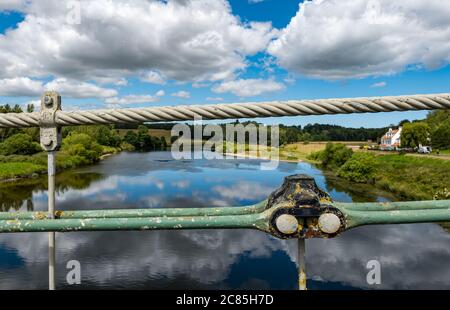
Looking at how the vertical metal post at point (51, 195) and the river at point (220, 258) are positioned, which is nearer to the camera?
the vertical metal post at point (51, 195)

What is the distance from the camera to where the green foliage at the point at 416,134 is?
42.2 metres

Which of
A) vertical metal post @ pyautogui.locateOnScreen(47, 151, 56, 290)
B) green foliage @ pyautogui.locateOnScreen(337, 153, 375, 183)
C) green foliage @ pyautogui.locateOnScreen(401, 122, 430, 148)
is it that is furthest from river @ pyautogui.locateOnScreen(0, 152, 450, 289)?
green foliage @ pyautogui.locateOnScreen(401, 122, 430, 148)

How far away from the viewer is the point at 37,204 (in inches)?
928

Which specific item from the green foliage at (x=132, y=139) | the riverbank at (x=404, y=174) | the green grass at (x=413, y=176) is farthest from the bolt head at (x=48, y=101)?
the green foliage at (x=132, y=139)

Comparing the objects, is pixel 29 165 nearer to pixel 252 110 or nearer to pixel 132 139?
pixel 132 139

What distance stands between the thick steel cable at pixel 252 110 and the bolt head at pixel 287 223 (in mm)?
518

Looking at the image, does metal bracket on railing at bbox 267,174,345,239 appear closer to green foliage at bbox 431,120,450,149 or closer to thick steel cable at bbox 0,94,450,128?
thick steel cable at bbox 0,94,450,128

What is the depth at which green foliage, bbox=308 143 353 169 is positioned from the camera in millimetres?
41250

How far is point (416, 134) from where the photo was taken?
4222 cm

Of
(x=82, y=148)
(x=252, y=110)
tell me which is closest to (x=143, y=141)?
(x=82, y=148)

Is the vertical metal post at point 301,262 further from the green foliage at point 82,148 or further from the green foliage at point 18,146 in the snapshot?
the green foliage at point 82,148

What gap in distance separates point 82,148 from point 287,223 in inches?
1989
